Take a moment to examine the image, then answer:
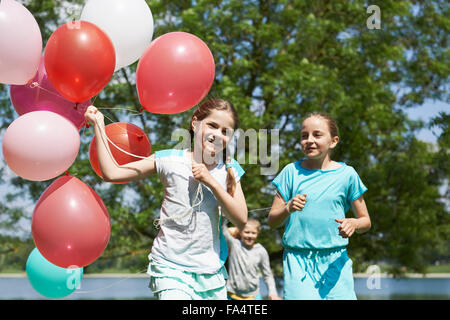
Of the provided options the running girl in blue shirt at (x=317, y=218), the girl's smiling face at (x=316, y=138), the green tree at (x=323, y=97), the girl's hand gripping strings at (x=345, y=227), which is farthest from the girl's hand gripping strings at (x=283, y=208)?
the green tree at (x=323, y=97)

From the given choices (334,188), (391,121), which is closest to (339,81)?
(391,121)

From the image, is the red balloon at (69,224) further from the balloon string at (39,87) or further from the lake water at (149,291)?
the balloon string at (39,87)

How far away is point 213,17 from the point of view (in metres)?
9.31

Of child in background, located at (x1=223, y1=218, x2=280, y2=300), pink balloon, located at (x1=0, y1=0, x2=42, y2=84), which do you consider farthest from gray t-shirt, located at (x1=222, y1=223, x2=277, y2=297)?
pink balloon, located at (x1=0, y1=0, x2=42, y2=84)

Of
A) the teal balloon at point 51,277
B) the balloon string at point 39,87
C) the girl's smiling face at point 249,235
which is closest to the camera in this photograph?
the balloon string at point 39,87

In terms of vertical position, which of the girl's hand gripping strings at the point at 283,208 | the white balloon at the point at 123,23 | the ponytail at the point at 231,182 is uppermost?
the white balloon at the point at 123,23

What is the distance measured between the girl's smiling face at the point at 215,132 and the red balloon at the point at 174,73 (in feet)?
1.17

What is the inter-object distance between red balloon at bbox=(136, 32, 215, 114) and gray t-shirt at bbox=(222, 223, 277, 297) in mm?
3098

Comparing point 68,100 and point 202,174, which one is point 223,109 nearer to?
point 202,174

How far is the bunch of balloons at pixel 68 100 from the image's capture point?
3068mm

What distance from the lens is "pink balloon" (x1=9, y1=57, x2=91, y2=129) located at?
137 inches

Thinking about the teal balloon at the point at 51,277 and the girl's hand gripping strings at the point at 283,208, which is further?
the teal balloon at the point at 51,277

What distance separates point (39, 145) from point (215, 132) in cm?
108

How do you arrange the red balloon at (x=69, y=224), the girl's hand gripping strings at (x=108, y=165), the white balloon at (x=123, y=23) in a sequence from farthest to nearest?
the white balloon at (x=123, y=23) < the red balloon at (x=69, y=224) < the girl's hand gripping strings at (x=108, y=165)
